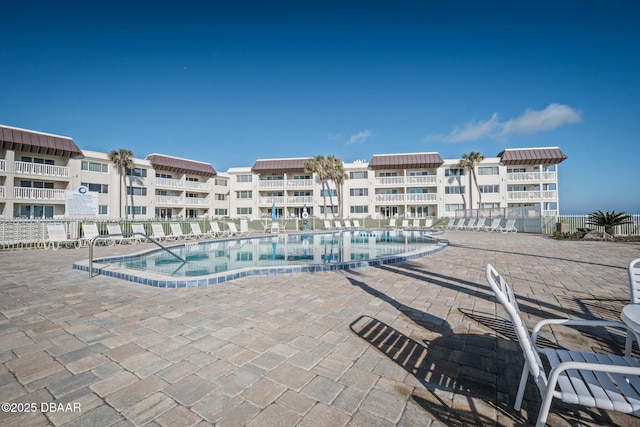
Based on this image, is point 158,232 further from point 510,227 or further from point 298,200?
point 510,227

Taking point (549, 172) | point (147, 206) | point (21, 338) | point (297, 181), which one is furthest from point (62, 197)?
point (549, 172)

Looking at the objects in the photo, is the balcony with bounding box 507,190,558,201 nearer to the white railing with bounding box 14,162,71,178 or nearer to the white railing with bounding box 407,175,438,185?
the white railing with bounding box 407,175,438,185

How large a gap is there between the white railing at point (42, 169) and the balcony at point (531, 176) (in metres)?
45.7

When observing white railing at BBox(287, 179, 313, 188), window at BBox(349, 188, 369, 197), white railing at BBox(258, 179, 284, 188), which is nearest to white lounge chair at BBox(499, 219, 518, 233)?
window at BBox(349, 188, 369, 197)

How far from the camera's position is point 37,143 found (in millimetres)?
23859

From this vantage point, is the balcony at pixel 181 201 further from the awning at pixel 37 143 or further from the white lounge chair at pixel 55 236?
the white lounge chair at pixel 55 236

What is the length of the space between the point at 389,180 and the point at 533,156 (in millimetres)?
16318

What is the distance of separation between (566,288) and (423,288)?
2.57 meters

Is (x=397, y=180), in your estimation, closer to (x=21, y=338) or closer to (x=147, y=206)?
(x=147, y=206)

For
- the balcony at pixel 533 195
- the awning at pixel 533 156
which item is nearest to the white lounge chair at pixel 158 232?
the balcony at pixel 533 195

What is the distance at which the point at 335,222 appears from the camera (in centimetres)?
2972

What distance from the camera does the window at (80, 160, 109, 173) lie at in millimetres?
27375

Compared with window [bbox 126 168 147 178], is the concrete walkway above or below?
below

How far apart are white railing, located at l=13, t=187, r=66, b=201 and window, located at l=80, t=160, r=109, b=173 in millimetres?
3599
